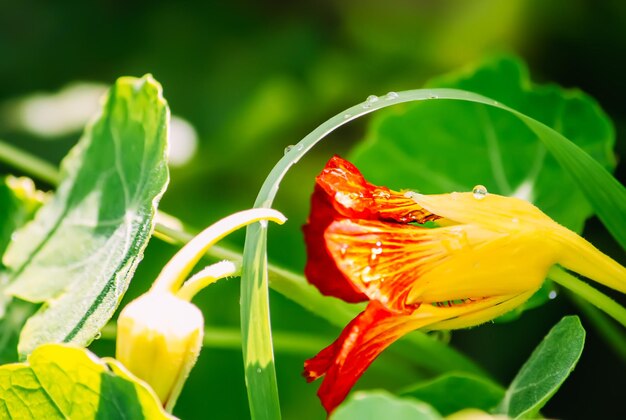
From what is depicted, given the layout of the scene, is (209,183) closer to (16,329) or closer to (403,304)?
(16,329)

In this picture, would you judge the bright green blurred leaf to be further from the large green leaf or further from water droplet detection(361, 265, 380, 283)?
water droplet detection(361, 265, 380, 283)

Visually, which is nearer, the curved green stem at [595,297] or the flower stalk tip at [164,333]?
the flower stalk tip at [164,333]

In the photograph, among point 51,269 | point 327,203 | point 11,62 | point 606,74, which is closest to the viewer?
point 327,203

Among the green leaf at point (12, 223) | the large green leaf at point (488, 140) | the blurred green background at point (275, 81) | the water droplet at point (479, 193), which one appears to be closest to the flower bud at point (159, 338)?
the water droplet at point (479, 193)

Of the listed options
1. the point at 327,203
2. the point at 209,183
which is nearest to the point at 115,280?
the point at 327,203

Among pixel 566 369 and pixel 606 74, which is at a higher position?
pixel 606 74

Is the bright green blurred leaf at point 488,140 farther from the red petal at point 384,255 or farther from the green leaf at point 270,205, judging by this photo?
the red petal at point 384,255

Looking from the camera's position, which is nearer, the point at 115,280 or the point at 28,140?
the point at 115,280
